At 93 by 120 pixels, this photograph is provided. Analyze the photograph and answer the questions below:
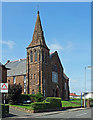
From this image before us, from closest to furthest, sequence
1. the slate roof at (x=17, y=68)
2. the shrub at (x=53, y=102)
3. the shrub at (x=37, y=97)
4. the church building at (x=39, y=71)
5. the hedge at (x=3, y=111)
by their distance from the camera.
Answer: the hedge at (x=3, y=111), the shrub at (x=53, y=102), the shrub at (x=37, y=97), the church building at (x=39, y=71), the slate roof at (x=17, y=68)

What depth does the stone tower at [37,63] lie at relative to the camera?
48312mm

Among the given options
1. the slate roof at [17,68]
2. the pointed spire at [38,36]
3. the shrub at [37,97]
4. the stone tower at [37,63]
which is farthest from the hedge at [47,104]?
the slate roof at [17,68]

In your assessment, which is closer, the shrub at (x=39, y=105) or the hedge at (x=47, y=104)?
the shrub at (x=39, y=105)

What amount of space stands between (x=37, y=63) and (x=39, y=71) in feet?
8.00

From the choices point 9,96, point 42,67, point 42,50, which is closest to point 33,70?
point 42,67

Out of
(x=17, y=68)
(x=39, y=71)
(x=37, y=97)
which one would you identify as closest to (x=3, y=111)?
(x=37, y=97)

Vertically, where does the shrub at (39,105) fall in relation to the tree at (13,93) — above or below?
below

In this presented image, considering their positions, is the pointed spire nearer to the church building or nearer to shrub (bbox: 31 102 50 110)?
the church building

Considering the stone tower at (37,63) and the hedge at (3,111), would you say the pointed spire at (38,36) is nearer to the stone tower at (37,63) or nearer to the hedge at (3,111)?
the stone tower at (37,63)

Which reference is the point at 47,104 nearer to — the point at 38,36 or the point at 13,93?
the point at 13,93

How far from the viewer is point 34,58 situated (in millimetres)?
50938

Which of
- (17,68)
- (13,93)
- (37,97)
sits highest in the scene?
(17,68)

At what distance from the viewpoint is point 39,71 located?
4866 centimetres

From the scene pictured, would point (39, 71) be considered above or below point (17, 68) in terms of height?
below
